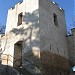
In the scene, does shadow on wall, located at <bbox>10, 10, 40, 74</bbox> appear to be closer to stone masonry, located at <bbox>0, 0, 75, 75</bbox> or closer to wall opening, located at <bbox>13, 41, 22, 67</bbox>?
stone masonry, located at <bbox>0, 0, 75, 75</bbox>

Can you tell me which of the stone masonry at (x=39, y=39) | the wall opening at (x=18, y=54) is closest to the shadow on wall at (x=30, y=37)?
the stone masonry at (x=39, y=39)

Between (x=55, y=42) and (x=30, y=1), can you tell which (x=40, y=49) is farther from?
(x=30, y=1)

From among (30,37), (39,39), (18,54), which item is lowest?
(18,54)

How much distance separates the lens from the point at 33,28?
1435cm

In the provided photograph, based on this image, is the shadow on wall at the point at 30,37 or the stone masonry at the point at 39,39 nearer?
the shadow on wall at the point at 30,37

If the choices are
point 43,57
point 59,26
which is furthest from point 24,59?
point 59,26

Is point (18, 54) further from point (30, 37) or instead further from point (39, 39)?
point (39, 39)

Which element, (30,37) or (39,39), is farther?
(30,37)

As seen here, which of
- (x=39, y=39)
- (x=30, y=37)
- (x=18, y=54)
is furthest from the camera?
(x=18, y=54)

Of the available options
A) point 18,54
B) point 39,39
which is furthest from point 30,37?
point 18,54

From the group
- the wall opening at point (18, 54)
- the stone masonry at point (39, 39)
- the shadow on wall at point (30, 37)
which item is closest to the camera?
the shadow on wall at point (30, 37)

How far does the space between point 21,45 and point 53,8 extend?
15.4 feet

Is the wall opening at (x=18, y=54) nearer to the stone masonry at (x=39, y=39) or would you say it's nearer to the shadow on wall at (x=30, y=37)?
the stone masonry at (x=39, y=39)

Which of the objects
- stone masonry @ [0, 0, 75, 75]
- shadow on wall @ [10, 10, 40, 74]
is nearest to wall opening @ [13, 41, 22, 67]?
stone masonry @ [0, 0, 75, 75]
